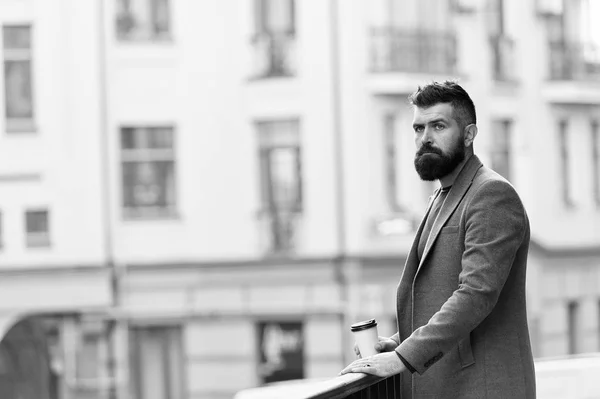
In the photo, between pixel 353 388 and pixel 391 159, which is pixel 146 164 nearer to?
pixel 391 159

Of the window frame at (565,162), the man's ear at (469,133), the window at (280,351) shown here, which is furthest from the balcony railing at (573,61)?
the man's ear at (469,133)

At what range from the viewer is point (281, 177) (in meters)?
24.6

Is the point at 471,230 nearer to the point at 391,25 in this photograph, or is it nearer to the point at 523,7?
the point at 391,25

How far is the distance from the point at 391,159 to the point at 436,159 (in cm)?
2094

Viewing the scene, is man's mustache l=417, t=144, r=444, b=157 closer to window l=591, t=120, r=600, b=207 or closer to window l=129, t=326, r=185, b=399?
window l=129, t=326, r=185, b=399

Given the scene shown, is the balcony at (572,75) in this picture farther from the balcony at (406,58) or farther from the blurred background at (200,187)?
the blurred background at (200,187)

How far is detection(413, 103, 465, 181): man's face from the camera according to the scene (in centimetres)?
381

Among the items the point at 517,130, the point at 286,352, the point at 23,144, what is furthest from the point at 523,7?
the point at 23,144

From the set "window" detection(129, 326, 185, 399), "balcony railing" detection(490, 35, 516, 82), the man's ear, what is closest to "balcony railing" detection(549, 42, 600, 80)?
"balcony railing" detection(490, 35, 516, 82)

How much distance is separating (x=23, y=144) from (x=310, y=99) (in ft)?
17.3

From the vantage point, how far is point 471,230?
3693 mm

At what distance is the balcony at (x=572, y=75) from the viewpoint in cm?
2731

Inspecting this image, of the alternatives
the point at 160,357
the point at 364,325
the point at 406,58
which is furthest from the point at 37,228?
the point at 364,325

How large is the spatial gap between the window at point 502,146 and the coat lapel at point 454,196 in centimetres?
2246
